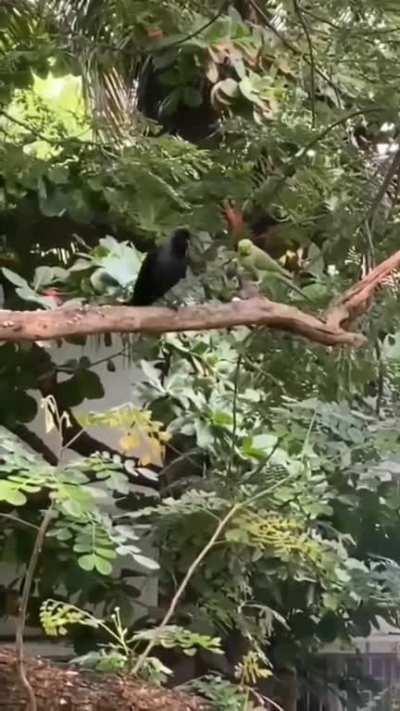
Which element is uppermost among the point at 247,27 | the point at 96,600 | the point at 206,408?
the point at 247,27

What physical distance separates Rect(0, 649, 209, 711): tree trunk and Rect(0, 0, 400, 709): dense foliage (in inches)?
2.7

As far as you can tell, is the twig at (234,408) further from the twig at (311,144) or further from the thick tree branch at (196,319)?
the thick tree branch at (196,319)

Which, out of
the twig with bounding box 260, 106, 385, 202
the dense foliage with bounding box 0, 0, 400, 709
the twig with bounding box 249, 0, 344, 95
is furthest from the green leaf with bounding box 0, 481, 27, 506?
the twig with bounding box 249, 0, 344, 95

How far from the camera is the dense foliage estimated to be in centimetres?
178

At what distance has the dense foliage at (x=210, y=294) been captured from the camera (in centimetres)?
178

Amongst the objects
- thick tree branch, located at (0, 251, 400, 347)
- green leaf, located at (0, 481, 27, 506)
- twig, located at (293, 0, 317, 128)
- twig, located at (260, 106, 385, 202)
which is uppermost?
twig, located at (293, 0, 317, 128)

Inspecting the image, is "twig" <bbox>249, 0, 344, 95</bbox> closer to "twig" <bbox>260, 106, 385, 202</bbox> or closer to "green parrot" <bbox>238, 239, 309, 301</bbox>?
"twig" <bbox>260, 106, 385, 202</bbox>

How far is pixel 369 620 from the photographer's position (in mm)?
2510

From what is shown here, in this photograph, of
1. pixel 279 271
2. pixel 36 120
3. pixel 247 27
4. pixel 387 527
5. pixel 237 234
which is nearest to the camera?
pixel 279 271

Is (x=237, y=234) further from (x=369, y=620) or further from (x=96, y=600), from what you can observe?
(x=369, y=620)

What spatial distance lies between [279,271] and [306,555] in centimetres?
61

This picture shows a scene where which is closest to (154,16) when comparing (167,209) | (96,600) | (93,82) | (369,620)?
(93,82)

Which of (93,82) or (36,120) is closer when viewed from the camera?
(93,82)

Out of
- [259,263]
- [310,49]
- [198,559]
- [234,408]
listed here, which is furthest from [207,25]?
[198,559]
